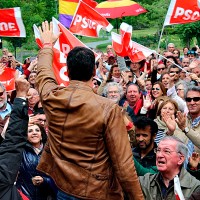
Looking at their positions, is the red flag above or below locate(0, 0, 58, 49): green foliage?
above

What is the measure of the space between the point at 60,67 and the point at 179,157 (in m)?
2.62

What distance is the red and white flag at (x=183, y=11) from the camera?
11648 mm

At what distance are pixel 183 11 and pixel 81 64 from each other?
853 cm

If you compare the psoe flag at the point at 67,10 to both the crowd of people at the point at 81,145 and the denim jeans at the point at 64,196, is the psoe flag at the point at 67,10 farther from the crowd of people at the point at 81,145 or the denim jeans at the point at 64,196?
the denim jeans at the point at 64,196

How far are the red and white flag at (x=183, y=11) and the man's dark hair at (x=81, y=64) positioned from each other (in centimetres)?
828

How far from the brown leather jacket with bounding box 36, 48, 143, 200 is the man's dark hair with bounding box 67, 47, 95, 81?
0.18 ft

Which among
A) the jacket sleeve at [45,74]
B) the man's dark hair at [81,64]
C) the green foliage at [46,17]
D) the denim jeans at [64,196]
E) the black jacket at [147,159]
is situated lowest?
the green foliage at [46,17]

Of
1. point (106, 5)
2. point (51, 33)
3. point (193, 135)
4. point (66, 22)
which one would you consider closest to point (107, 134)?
point (51, 33)

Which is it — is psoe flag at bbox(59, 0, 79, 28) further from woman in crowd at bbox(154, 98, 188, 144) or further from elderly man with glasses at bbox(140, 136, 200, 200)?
elderly man with glasses at bbox(140, 136, 200, 200)

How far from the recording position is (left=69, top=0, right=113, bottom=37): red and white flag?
1043 centimetres

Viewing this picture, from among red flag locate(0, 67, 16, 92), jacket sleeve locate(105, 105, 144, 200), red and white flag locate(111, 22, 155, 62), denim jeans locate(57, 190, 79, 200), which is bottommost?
red flag locate(0, 67, 16, 92)

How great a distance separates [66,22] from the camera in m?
13.3

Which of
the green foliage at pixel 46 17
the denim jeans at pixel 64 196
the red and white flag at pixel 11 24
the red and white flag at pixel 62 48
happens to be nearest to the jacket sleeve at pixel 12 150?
the denim jeans at pixel 64 196

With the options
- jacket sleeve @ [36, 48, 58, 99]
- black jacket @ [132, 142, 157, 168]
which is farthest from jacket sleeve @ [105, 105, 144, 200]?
black jacket @ [132, 142, 157, 168]
